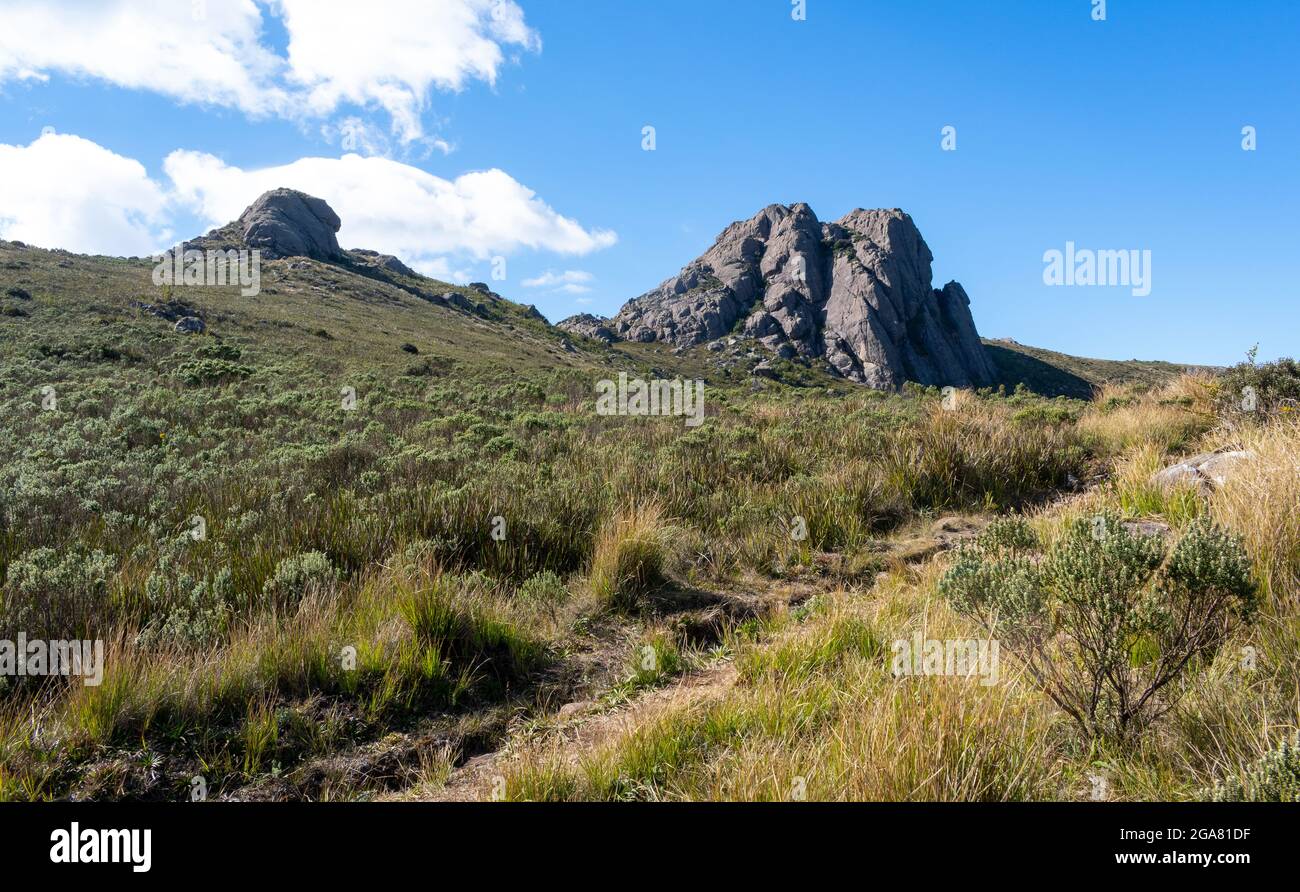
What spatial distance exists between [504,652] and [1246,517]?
502 centimetres

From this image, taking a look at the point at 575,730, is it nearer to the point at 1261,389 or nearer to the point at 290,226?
the point at 1261,389

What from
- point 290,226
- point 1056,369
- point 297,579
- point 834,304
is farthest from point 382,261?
point 1056,369

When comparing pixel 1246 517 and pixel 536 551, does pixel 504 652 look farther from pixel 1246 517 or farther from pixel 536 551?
pixel 1246 517

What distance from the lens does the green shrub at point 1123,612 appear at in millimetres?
2572

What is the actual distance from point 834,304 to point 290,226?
266ft

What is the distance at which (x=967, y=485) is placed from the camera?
27.6 ft

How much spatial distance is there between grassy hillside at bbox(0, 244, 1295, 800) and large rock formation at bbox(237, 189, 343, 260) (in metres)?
69.0

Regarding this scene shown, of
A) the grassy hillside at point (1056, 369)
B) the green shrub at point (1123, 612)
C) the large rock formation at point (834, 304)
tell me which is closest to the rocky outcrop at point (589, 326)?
the large rock formation at point (834, 304)

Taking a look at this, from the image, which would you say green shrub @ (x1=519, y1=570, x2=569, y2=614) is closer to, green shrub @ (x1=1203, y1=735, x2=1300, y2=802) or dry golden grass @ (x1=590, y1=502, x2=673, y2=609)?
dry golden grass @ (x1=590, y1=502, x2=673, y2=609)

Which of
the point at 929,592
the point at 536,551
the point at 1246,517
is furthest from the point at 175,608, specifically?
the point at 1246,517

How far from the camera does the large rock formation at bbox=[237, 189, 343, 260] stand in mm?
71500

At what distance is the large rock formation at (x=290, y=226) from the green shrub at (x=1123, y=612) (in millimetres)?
78800
